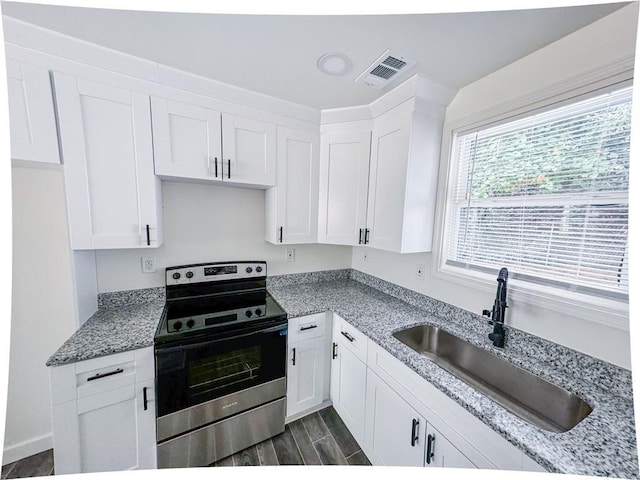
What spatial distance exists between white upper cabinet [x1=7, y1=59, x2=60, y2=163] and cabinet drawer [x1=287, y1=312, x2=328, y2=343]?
1581 mm

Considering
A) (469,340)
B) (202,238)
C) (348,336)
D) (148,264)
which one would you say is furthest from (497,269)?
(148,264)

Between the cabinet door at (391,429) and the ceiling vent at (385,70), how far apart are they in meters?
1.70

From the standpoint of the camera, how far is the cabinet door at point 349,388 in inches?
58.9

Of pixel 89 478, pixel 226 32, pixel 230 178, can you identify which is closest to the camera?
pixel 89 478

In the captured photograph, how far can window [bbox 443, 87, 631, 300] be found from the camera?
0.98 meters

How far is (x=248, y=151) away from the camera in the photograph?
1647 mm

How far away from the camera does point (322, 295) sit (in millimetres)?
1971

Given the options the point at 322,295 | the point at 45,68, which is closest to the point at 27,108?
the point at 45,68

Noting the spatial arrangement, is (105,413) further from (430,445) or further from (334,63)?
(334,63)

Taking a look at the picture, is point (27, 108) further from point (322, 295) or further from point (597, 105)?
point (597, 105)

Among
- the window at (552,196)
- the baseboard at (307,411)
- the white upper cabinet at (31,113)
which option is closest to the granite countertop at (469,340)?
the window at (552,196)

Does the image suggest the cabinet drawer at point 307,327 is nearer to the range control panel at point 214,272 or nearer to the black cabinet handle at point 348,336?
the black cabinet handle at point 348,336

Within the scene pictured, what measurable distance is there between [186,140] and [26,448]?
2.13 metres

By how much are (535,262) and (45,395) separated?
2939mm
